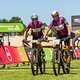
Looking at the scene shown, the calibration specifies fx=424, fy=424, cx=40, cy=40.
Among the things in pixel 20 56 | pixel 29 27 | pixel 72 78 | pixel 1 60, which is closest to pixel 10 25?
pixel 20 56

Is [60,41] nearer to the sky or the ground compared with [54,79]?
nearer to the sky

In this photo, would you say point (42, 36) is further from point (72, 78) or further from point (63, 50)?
point (72, 78)

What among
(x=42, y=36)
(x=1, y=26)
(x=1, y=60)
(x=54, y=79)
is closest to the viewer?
(x=54, y=79)

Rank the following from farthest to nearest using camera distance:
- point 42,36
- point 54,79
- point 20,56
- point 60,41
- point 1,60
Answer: point 20,56
point 1,60
point 42,36
point 60,41
point 54,79

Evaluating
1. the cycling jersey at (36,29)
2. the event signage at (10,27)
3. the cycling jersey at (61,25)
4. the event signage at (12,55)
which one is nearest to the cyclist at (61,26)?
the cycling jersey at (61,25)

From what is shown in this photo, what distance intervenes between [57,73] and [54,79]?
4.49 feet

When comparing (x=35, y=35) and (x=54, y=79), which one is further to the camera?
(x=35, y=35)

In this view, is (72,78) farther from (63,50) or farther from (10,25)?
(10,25)

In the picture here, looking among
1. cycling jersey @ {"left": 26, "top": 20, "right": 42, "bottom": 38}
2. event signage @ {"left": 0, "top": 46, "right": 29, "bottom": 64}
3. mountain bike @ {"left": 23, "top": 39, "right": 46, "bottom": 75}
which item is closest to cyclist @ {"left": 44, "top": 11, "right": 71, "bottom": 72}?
cycling jersey @ {"left": 26, "top": 20, "right": 42, "bottom": 38}

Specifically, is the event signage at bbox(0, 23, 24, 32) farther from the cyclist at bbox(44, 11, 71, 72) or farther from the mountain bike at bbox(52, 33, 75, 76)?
the mountain bike at bbox(52, 33, 75, 76)

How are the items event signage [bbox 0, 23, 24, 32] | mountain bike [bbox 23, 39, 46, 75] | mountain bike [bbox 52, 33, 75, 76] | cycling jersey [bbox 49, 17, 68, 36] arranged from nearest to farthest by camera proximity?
mountain bike [bbox 52, 33, 75, 76]
mountain bike [bbox 23, 39, 46, 75]
cycling jersey [bbox 49, 17, 68, 36]
event signage [bbox 0, 23, 24, 32]

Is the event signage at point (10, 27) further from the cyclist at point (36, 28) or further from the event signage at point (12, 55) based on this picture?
the cyclist at point (36, 28)

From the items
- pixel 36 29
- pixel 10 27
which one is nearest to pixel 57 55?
pixel 36 29

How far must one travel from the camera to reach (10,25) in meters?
39.2
